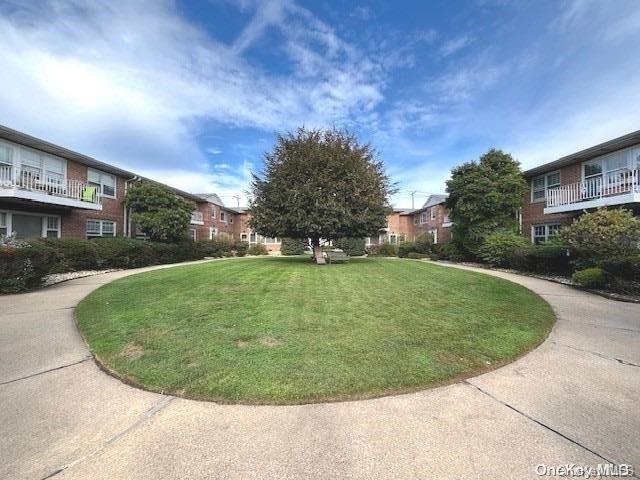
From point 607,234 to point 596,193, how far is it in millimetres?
6224

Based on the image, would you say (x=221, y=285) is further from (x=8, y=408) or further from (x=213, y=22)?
(x=213, y=22)

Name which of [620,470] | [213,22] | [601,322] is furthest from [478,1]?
[620,470]

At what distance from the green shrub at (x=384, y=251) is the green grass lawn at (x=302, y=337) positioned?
21796mm

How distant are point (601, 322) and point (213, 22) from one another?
Answer: 43.6 ft

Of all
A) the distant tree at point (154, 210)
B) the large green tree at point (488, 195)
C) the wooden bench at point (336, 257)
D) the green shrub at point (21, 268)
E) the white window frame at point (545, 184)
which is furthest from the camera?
the distant tree at point (154, 210)

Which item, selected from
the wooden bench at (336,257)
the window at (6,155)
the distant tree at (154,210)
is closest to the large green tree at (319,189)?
the wooden bench at (336,257)

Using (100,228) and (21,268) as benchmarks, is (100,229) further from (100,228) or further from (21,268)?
(21,268)

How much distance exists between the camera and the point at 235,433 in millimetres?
2557

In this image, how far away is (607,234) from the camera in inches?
385

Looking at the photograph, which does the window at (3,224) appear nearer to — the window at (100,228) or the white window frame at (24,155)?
the white window frame at (24,155)

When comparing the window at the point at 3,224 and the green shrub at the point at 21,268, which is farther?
the window at the point at 3,224

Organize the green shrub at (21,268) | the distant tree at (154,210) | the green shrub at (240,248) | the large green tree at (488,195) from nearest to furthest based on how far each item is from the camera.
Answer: the green shrub at (21,268)
the large green tree at (488,195)
the distant tree at (154,210)
the green shrub at (240,248)

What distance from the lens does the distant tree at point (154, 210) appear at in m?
19.2

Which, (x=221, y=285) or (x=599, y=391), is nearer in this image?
(x=599, y=391)
